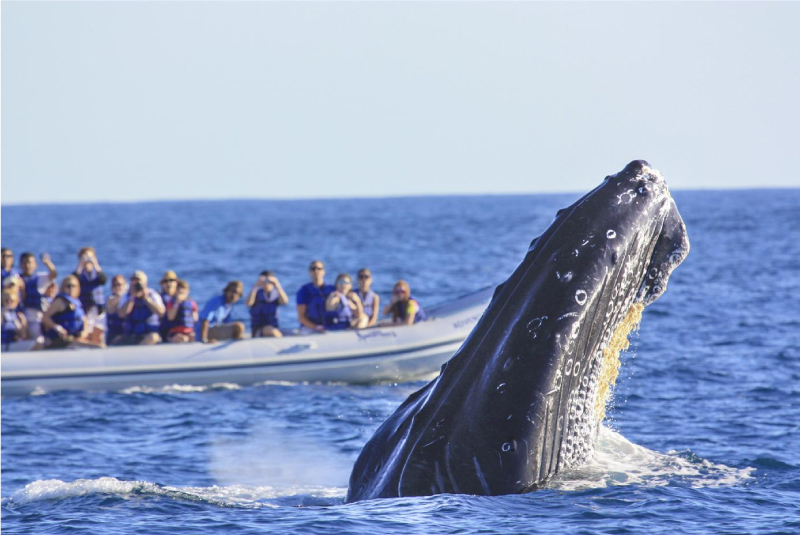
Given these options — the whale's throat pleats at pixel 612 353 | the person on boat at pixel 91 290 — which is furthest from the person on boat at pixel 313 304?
the whale's throat pleats at pixel 612 353

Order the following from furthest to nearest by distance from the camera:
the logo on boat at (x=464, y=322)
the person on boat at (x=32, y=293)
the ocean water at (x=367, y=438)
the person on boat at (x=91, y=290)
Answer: the person on boat at (x=91, y=290) < the person on boat at (x=32, y=293) < the logo on boat at (x=464, y=322) < the ocean water at (x=367, y=438)

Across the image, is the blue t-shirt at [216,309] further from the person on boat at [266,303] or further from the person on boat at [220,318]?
the person on boat at [266,303]

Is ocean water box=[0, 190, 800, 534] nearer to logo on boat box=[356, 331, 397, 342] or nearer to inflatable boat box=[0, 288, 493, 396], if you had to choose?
inflatable boat box=[0, 288, 493, 396]

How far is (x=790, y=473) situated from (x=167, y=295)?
40.1 feet

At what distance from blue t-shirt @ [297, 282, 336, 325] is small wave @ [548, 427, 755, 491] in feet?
35.5

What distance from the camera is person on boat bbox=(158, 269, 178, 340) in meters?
18.6

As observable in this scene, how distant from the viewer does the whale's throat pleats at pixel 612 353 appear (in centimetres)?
661

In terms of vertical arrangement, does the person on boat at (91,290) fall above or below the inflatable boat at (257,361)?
above

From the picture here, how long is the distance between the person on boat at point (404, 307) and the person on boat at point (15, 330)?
6424 mm

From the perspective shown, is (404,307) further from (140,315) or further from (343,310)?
(140,315)

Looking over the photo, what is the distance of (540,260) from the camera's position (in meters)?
6.22

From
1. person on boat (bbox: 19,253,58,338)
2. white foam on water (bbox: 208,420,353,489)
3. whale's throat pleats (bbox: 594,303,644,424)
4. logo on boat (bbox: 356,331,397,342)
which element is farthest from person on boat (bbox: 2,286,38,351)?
whale's throat pleats (bbox: 594,303,644,424)

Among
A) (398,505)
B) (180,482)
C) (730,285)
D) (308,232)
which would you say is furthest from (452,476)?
(308,232)

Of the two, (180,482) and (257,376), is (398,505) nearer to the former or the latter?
(180,482)
